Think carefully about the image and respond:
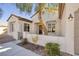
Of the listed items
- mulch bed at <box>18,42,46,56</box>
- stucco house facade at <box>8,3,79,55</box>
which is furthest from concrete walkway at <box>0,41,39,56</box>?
Answer: stucco house facade at <box>8,3,79,55</box>

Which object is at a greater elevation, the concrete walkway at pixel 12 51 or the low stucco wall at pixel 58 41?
the low stucco wall at pixel 58 41

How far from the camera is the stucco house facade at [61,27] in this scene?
339cm

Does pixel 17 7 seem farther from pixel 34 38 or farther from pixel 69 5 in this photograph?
pixel 69 5

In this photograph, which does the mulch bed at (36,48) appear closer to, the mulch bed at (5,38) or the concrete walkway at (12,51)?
the concrete walkway at (12,51)

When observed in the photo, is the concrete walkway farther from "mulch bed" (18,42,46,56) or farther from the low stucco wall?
the low stucco wall

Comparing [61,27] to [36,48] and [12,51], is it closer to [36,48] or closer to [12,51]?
[36,48]

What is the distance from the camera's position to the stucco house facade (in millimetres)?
3391

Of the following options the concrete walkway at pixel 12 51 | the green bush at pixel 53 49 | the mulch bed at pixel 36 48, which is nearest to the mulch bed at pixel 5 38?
the concrete walkway at pixel 12 51

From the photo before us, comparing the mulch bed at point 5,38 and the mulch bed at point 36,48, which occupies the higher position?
the mulch bed at point 5,38

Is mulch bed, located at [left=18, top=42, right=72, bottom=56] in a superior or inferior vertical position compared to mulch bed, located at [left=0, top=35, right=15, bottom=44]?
inferior

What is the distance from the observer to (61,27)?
3.44 m

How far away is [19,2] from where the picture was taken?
342 centimetres

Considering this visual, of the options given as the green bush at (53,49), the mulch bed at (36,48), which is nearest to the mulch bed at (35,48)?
the mulch bed at (36,48)

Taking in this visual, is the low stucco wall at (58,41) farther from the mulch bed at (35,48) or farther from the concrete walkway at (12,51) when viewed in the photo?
the concrete walkway at (12,51)
